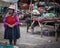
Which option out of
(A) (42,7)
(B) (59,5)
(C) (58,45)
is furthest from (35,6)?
(C) (58,45)

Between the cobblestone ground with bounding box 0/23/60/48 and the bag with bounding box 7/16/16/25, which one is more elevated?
the bag with bounding box 7/16/16/25

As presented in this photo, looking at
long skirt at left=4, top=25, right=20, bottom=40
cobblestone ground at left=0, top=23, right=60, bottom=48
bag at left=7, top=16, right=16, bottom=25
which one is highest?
bag at left=7, top=16, right=16, bottom=25

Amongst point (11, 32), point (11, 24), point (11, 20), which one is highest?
point (11, 20)

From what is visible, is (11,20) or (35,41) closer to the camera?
(11,20)

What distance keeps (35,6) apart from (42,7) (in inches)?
17.7

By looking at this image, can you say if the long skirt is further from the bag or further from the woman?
the bag

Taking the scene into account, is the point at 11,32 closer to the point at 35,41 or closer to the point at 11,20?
the point at 11,20

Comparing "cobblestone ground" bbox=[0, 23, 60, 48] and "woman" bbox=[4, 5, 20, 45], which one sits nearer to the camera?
"woman" bbox=[4, 5, 20, 45]

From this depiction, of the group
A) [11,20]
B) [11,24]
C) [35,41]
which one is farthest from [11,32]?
[35,41]

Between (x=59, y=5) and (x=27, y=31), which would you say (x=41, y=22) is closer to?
(x=27, y=31)

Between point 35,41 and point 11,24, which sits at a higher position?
point 11,24

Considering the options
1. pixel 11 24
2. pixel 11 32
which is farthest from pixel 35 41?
pixel 11 24

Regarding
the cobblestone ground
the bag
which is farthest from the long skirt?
the cobblestone ground

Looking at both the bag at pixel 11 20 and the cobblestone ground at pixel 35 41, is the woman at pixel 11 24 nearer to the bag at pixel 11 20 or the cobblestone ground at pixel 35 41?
the bag at pixel 11 20
